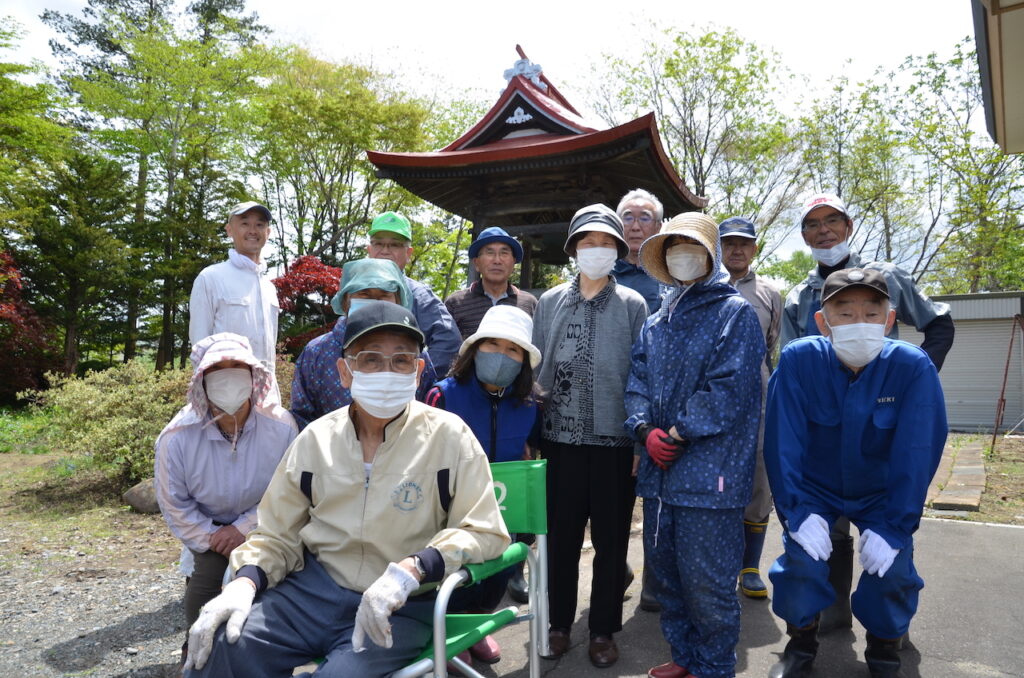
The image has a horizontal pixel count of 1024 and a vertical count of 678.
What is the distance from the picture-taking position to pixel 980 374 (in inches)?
599

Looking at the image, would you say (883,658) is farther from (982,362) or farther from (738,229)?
(982,362)

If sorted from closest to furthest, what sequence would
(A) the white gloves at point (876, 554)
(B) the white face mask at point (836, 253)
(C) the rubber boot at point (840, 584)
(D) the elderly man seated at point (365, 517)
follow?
1. (D) the elderly man seated at point (365, 517)
2. (A) the white gloves at point (876, 554)
3. (C) the rubber boot at point (840, 584)
4. (B) the white face mask at point (836, 253)

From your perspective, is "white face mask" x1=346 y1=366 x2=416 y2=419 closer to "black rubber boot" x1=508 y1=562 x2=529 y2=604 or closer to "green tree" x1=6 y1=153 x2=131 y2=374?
"black rubber boot" x1=508 y1=562 x2=529 y2=604

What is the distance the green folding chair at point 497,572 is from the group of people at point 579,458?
0.10m

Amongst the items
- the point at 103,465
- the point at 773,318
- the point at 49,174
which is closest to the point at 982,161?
the point at 773,318

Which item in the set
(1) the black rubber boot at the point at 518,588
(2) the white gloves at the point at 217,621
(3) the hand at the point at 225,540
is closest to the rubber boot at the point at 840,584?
(1) the black rubber boot at the point at 518,588

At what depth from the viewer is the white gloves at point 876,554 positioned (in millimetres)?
2439

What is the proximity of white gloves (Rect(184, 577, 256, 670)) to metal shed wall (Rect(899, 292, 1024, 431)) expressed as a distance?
655 inches

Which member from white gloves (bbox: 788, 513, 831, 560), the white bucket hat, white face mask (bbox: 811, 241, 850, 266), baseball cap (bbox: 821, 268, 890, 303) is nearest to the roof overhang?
white face mask (bbox: 811, 241, 850, 266)

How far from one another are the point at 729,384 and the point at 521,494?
0.95 meters

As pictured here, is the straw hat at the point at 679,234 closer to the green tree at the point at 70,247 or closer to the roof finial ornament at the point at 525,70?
the roof finial ornament at the point at 525,70

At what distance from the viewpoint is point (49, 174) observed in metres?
15.3

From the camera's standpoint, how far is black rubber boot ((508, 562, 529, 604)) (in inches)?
144

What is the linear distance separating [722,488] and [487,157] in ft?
19.5
